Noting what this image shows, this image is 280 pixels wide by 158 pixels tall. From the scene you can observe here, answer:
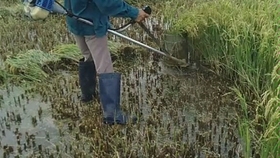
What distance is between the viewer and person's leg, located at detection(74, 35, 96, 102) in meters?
4.02

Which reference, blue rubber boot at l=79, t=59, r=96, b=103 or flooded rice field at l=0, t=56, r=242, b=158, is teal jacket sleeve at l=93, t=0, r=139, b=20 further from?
flooded rice field at l=0, t=56, r=242, b=158

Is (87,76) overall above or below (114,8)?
below

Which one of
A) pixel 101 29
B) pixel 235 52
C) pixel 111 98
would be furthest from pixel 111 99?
Result: pixel 235 52

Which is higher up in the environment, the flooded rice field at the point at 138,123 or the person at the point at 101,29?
the person at the point at 101,29

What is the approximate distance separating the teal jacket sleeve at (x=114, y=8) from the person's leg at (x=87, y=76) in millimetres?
556

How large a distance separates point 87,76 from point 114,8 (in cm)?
85

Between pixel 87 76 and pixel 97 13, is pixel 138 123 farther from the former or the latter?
pixel 97 13

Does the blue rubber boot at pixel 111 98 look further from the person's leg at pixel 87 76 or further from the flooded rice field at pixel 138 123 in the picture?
the person's leg at pixel 87 76

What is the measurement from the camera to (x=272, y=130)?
2.78 metres

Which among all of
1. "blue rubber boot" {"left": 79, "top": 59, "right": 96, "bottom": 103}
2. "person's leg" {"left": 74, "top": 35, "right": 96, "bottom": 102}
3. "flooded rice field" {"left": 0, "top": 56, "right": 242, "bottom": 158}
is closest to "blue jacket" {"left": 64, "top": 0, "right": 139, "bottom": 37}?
"person's leg" {"left": 74, "top": 35, "right": 96, "bottom": 102}

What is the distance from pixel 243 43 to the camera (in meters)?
4.11

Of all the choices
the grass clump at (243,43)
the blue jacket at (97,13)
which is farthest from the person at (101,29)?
the grass clump at (243,43)

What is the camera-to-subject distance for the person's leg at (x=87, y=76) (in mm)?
4016

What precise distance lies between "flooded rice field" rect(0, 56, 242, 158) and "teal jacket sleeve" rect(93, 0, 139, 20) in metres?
0.87
